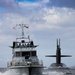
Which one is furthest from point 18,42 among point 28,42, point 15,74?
point 15,74

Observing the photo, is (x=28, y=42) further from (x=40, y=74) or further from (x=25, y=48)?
(x=40, y=74)

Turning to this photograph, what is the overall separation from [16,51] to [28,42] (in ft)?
9.26

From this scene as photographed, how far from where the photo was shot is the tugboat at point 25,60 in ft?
243

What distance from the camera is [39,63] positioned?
76.1 meters

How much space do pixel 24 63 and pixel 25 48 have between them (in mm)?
3097

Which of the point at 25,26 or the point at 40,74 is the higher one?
the point at 25,26

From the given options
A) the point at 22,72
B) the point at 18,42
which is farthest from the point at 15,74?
the point at 18,42

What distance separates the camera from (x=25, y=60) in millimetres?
75125

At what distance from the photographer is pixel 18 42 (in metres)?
77.9

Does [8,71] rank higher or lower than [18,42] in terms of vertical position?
lower

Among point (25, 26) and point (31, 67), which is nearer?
point (31, 67)

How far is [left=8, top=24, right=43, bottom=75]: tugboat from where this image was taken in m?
73.9

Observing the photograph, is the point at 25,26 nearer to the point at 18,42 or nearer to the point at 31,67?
the point at 18,42

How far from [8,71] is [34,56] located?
17.7 ft
